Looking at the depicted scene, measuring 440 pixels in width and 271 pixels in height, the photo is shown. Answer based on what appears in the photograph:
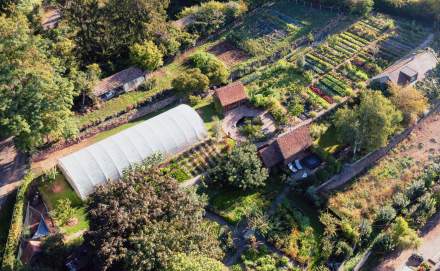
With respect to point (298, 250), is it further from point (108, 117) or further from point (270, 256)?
point (108, 117)

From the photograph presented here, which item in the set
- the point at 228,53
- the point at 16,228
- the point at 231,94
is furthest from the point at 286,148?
the point at 16,228

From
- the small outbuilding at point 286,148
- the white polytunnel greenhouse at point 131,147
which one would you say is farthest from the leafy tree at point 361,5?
the white polytunnel greenhouse at point 131,147

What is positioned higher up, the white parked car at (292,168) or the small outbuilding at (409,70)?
the small outbuilding at (409,70)

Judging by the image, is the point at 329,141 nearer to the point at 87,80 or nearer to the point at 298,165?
the point at 298,165

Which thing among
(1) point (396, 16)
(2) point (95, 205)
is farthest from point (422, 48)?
(2) point (95, 205)

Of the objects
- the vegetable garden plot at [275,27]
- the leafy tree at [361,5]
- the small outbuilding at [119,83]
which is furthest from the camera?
the leafy tree at [361,5]

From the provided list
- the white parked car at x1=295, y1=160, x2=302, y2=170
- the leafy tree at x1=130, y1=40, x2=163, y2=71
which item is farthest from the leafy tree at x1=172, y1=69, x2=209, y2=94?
the white parked car at x1=295, y1=160, x2=302, y2=170

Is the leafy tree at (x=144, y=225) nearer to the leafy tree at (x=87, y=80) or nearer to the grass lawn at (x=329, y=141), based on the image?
the leafy tree at (x=87, y=80)
